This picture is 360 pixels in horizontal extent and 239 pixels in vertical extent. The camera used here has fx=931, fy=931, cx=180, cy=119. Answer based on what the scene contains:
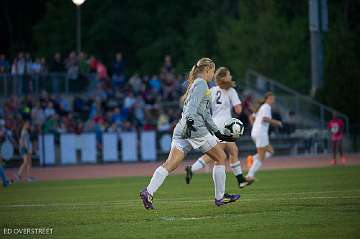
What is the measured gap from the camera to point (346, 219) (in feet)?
43.7

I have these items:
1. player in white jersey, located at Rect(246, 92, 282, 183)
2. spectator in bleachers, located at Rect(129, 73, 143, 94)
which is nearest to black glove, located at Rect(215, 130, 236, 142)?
player in white jersey, located at Rect(246, 92, 282, 183)

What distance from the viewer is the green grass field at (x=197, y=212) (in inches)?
495

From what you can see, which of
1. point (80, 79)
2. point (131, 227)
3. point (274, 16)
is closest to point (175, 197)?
point (131, 227)

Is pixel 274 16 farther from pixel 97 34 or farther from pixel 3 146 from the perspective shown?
pixel 3 146

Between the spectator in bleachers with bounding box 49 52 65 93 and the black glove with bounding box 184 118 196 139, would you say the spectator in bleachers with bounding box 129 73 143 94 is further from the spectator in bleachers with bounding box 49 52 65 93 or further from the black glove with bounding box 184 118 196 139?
the black glove with bounding box 184 118 196 139

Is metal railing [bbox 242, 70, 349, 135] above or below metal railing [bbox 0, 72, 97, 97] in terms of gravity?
below

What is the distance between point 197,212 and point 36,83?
26.0 m

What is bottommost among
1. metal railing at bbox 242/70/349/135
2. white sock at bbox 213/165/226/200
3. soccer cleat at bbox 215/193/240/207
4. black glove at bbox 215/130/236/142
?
soccer cleat at bbox 215/193/240/207

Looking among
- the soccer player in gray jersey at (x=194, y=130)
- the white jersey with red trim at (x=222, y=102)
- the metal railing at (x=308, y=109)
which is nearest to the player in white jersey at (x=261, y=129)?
the white jersey with red trim at (x=222, y=102)

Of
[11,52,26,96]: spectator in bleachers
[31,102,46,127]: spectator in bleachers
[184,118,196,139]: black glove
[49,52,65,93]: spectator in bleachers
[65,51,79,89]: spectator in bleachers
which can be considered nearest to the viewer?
[184,118,196,139]: black glove

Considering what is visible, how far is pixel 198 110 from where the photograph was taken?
50.3ft

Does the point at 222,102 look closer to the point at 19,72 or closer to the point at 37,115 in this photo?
the point at 37,115

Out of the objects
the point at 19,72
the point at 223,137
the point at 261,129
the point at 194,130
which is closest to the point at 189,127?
the point at 194,130

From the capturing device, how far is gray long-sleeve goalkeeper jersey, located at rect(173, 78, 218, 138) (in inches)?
597
